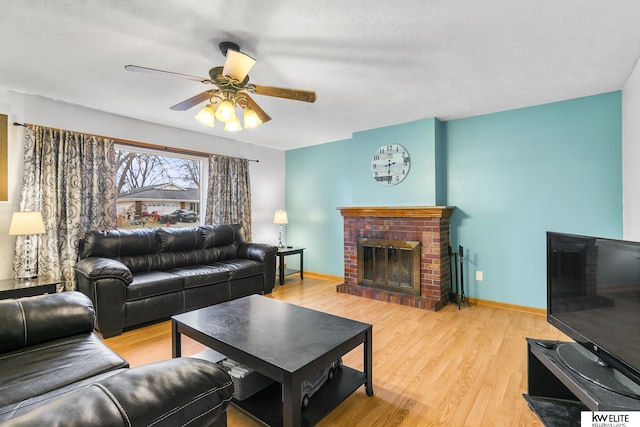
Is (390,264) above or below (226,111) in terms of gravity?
below

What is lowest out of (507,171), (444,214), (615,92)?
(444,214)

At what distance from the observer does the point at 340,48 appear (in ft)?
6.98

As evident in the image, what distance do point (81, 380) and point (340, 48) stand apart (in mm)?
2413

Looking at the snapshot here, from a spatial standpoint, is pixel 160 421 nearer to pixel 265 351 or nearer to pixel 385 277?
pixel 265 351

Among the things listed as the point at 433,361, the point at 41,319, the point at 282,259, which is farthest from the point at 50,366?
the point at 282,259

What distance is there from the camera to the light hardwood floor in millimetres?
1709

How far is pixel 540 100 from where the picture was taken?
124 inches

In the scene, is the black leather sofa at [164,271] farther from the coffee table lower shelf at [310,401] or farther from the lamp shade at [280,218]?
the coffee table lower shelf at [310,401]

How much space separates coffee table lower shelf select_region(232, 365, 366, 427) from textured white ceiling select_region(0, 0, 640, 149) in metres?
2.25

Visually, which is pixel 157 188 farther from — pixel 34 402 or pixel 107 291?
pixel 34 402

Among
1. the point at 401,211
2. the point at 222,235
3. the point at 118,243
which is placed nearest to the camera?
the point at 118,243

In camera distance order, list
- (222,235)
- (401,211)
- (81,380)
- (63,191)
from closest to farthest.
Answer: (81,380) < (63,191) < (401,211) < (222,235)

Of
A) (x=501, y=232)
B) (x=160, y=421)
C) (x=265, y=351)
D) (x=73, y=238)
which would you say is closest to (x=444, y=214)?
(x=501, y=232)

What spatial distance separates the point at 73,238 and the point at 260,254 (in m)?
2.08
